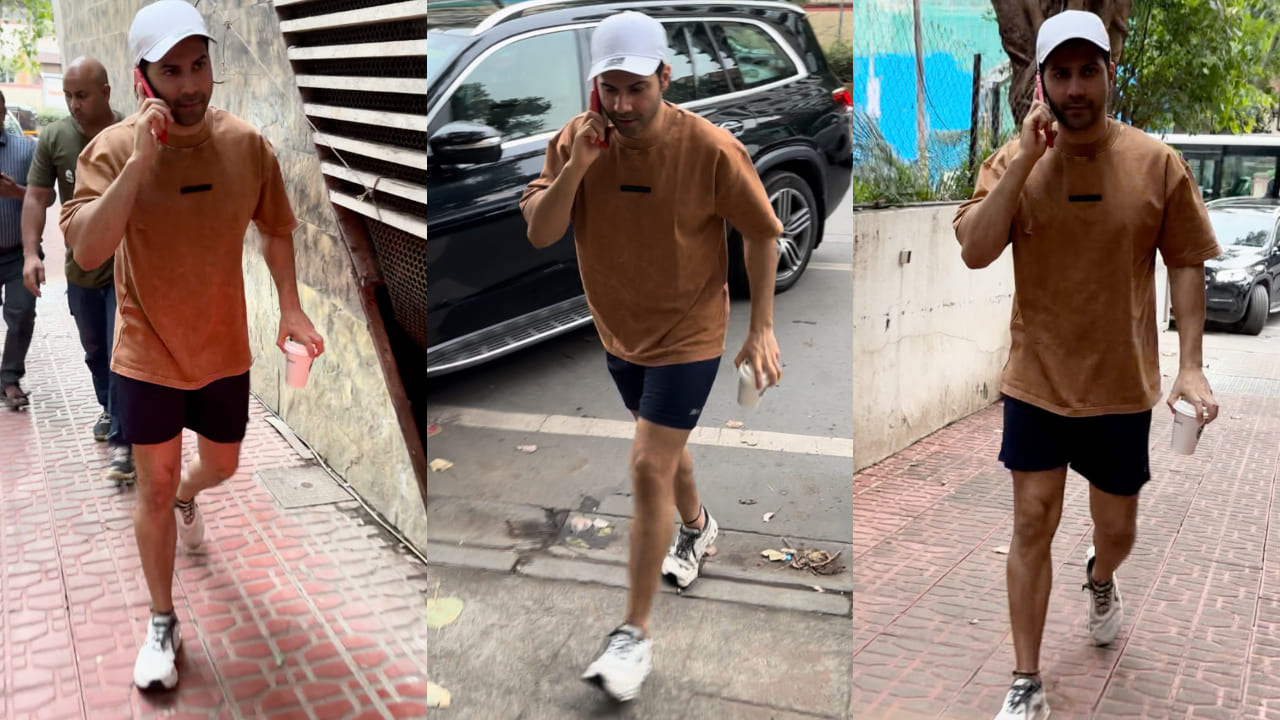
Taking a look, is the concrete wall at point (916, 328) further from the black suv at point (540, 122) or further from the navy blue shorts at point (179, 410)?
the black suv at point (540, 122)

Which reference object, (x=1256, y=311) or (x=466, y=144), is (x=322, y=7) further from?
(x=1256, y=311)

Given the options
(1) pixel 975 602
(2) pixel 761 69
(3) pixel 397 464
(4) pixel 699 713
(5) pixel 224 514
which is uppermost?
(2) pixel 761 69

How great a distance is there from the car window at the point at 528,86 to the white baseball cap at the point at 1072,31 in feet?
4.79

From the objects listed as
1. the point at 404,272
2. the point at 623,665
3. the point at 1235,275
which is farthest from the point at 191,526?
the point at 1235,275

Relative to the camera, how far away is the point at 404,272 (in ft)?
13.5

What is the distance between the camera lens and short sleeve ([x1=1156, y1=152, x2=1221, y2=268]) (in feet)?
9.42

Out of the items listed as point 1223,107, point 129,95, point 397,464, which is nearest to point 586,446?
point 397,464

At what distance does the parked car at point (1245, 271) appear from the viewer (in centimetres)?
1328

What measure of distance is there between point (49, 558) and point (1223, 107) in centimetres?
974

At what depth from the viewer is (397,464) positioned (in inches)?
170

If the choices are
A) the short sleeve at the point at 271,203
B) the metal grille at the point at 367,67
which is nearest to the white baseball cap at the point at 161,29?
the short sleeve at the point at 271,203

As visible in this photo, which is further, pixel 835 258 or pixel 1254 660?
pixel 1254 660

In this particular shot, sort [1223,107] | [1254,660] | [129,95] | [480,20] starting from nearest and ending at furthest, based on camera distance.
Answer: [480,20], [1254,660], [129,95], [1223,107]

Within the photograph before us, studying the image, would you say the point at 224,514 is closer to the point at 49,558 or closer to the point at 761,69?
the point at 49,558
